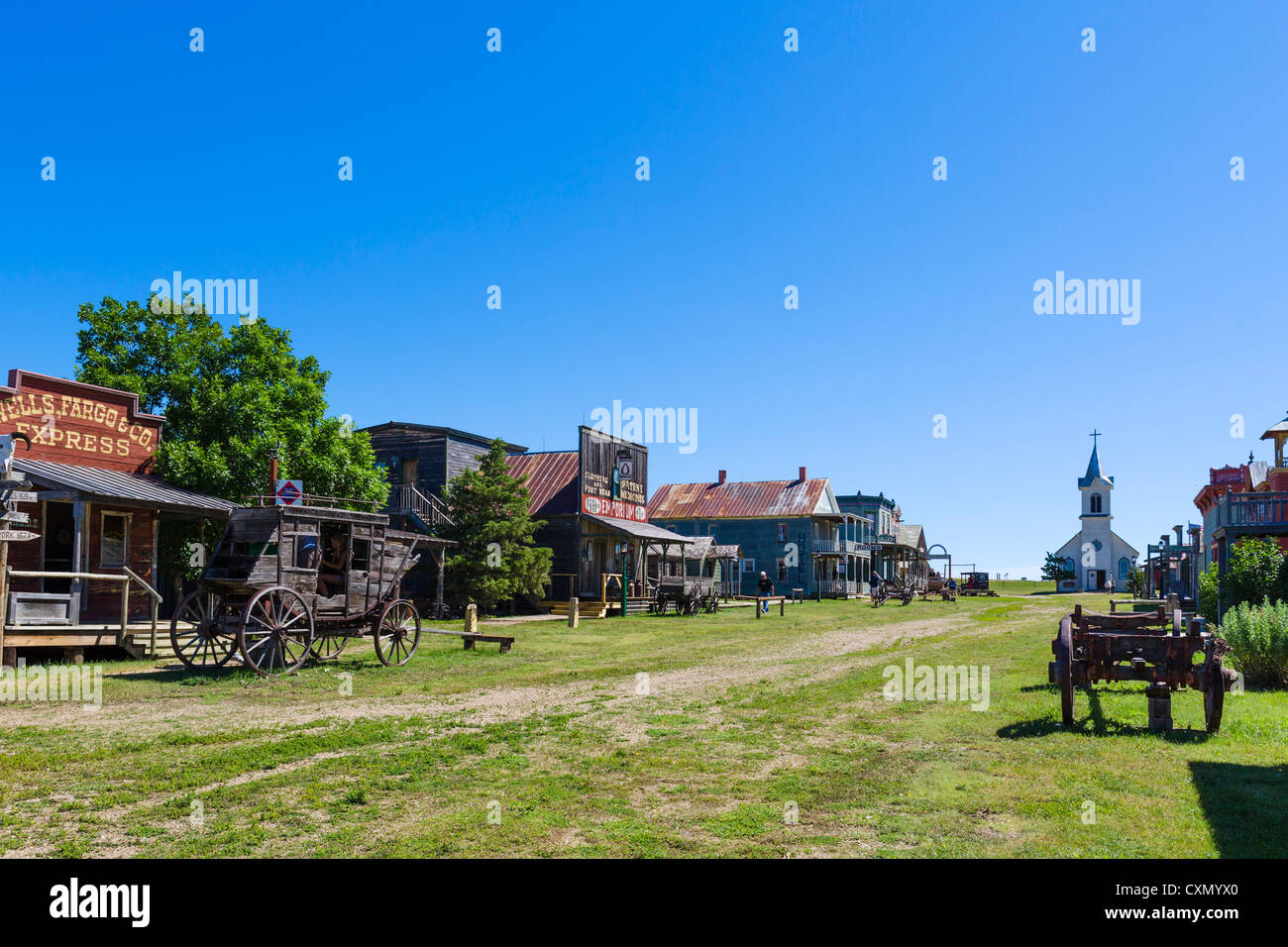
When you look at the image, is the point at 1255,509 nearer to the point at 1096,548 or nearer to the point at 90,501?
the point at 90,501

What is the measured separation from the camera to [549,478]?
3931 cm

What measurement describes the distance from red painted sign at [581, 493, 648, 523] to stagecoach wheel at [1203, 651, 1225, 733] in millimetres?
28400

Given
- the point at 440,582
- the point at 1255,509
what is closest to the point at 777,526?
the point at 440,582

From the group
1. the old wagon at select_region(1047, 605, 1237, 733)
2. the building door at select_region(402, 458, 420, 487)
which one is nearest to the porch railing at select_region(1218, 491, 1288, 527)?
the old wagon at select_region(1047, 605, 1237, 733)

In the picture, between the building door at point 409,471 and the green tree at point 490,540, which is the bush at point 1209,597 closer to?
the green tree at point 490,540

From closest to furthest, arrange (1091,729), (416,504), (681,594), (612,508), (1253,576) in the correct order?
(1091,729)
(1253,576)
(416,504)
(681,594)
(612,508)

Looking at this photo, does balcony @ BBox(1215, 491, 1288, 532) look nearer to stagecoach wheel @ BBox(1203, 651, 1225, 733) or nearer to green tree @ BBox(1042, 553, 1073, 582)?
stagecoach wheel @ BBox(1203, 651, 1225, 733)

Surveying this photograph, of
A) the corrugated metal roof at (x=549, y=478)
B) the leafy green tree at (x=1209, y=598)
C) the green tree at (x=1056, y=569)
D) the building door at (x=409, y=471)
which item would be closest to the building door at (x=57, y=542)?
the building door at (x=409, y=471)

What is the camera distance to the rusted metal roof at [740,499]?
58.3m

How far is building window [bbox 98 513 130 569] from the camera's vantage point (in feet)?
66.6

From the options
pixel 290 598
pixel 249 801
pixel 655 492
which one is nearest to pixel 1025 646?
pixel 290 598

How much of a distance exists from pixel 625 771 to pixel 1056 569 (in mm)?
91507
